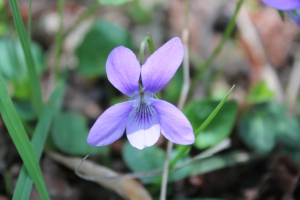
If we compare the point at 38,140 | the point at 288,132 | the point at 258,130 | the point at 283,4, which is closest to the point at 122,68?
the point at 38,140

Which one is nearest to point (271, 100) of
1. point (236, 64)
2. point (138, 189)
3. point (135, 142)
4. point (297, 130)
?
point (297, 130)

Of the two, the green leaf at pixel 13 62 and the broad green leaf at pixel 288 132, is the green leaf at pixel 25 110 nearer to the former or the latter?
the green leaf at pixel 13 62

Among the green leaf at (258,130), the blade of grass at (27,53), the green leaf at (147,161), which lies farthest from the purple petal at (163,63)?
the green leaf at (258,130)

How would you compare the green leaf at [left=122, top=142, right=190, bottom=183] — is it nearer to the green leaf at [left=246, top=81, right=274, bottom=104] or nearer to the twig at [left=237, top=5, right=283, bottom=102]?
the green leaf at [left=246, top=81, right=274, bottom=104]

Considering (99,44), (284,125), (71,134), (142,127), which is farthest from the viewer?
(99,44)

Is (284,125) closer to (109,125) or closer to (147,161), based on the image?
(147,161)

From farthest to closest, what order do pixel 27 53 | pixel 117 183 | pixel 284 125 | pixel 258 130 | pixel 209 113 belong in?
1. pixel 284 125
2. pixel 258 130
3. pixel 209 113
4. pixel 117 183
5. pixel 27 53
